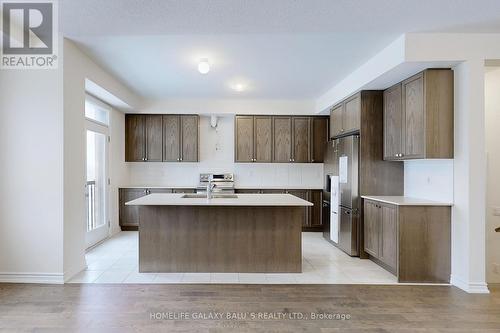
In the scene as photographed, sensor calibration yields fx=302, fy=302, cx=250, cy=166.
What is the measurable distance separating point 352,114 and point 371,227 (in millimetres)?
1628

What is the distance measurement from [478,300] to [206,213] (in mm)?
2905

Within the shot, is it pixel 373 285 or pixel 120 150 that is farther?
pixel 120 150

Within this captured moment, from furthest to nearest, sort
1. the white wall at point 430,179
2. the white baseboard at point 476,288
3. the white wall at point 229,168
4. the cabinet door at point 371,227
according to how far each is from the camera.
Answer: the white wall at point 229,168 → the cabinet door at point 371,227 → the white wall at point 430,179 → the white baseboard at point 476,288

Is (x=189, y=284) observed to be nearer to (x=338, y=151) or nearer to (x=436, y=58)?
(x=338, y=151)

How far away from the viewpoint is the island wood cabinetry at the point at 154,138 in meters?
6.06

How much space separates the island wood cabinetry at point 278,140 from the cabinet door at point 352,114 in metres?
1.40

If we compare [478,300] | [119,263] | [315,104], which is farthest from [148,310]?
[315,104]

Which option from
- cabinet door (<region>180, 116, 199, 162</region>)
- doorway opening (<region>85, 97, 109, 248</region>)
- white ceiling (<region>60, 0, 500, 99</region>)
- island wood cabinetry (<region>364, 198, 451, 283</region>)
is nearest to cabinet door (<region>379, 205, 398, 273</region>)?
island wood cabinetry (<region>364, 198, 451, 283</region>)

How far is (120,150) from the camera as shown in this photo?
19.3ft

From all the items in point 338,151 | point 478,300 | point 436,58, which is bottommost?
→ point 478,300

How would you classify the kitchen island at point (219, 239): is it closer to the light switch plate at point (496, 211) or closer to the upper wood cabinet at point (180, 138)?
the light switch plate at point (496, 211)

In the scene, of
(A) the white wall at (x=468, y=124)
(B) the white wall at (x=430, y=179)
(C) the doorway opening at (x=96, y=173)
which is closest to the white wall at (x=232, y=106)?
(C) the doorway opening at (x=96, y=173)

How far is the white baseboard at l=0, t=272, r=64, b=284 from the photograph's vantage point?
3.21 m

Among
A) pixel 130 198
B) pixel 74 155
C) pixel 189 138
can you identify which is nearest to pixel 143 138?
pixel 189 138
